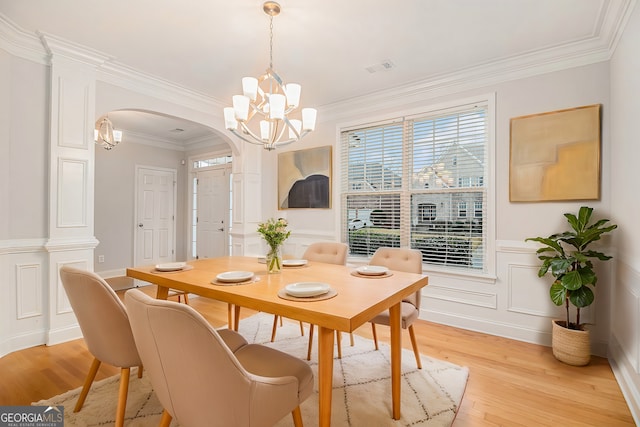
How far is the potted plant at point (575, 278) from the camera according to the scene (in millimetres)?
2318

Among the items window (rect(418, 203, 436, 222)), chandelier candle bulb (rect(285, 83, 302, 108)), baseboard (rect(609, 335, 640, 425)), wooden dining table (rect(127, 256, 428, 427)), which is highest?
chandelier candle bulb (rect(285, 83, 302, 108))

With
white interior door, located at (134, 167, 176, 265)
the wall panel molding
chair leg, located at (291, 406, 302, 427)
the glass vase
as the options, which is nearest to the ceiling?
the glass vase

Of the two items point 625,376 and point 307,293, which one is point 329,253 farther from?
point 625,376

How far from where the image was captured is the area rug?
173cm

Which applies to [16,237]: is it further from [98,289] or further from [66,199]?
[98,289]

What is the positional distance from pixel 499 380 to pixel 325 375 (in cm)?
167

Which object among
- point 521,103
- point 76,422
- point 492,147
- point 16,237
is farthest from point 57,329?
point 521,103

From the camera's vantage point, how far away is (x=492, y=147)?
3.05m

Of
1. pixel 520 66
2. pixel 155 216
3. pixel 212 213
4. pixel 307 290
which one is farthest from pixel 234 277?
pixel 155 216

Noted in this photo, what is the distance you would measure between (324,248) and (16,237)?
2.73 meters

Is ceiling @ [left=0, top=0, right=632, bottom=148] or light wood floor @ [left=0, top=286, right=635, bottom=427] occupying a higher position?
A: ceiling @ [left=0, top=0, right=632, bottom=148]

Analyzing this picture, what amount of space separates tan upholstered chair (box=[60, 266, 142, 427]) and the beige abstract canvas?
3254mm

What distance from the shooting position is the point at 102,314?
1468 millimetres

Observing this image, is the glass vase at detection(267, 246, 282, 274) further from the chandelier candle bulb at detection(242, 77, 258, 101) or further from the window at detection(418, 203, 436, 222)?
the window at detection(418, 203, 436, 222)
